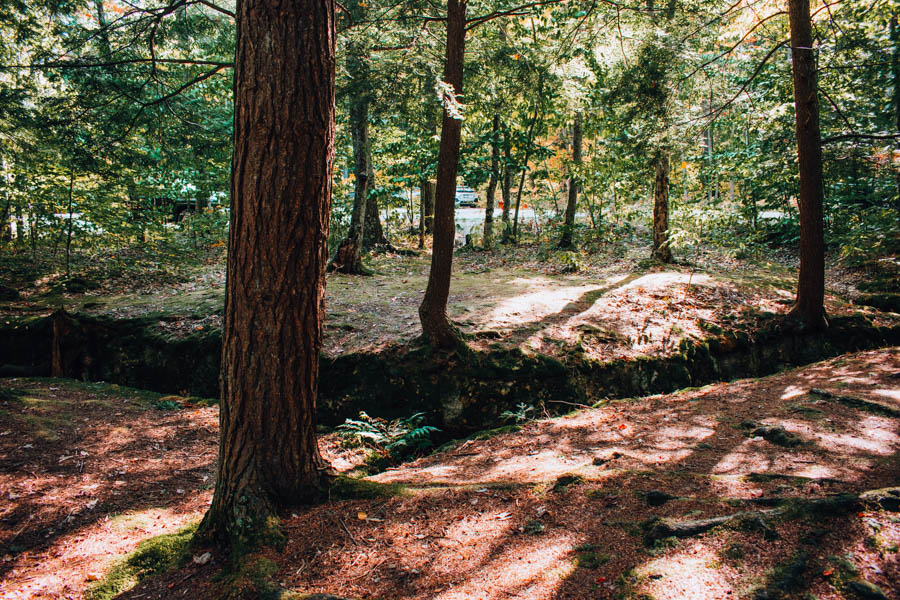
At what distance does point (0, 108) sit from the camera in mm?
6820

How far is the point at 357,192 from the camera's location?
456 inches

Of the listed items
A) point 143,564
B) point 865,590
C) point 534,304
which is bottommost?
point 143,564

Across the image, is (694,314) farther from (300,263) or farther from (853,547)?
(300,263)

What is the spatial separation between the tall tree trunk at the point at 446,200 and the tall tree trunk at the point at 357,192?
6.16 ft

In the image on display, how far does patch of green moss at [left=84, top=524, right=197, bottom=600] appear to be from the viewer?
8.94 ft

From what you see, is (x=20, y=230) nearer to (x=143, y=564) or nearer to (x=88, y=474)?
(x=88, y=474)

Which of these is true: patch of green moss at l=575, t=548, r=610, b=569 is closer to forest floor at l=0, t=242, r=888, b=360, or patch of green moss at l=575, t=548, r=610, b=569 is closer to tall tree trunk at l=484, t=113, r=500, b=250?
forest floor at l=0, t=242, r=888, b=360

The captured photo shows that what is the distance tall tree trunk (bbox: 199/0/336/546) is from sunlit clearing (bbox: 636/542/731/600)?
7.29ft

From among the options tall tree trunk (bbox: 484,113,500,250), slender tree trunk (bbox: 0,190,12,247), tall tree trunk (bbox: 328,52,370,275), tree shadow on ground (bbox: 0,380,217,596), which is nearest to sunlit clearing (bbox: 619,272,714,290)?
tall tree trunk (bbox: 328,52,370,275)

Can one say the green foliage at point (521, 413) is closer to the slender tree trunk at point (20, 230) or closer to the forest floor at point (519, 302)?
the forest floor at point (519, 302)

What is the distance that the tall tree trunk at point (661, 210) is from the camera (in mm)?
11203

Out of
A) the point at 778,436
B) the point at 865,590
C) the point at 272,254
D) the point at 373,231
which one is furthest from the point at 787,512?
the point at 373,231

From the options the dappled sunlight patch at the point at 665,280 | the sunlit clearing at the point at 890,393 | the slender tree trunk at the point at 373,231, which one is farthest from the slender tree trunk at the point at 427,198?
the sunlit clearing at the point at 890,393

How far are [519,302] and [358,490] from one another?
18.2ft
